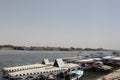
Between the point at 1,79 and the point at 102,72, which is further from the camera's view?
the point at 102,72

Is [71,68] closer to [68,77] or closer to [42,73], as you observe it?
[68,77]

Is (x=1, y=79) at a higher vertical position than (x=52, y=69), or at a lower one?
lower

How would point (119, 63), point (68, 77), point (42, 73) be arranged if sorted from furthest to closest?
point (119, 63) < point (68, 77) < point (42, 73)

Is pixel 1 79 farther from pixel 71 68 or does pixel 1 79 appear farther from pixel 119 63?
pixel 119 63

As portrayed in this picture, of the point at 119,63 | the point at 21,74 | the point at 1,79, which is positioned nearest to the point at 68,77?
the point at 21,74

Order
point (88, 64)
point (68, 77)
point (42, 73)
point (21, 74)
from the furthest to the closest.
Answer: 1. point (88, 64)
2. point (68, 77)
3. point (42, 73)
4. point (21, 74)

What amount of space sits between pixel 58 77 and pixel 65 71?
90.0 inches

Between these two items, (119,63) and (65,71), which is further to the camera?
(119,63)

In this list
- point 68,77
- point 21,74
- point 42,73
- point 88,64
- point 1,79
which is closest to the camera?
point 21,74

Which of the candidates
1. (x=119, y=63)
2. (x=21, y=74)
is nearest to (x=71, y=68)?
(x=21, y=74)

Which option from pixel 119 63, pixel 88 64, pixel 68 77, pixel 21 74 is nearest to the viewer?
pixel 21 74

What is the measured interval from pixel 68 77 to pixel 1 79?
17.4 metres

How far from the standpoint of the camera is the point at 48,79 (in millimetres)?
44438

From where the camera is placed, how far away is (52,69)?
4688 cm
